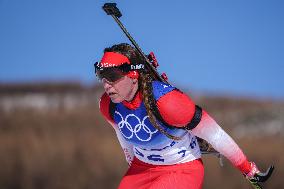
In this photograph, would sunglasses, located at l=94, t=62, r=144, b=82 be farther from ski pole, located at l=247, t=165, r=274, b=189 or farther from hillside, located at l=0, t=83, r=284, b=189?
hillside, located at l=0, t=83, r=284, b=189

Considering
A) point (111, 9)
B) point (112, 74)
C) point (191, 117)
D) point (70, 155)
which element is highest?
point (111, 9)

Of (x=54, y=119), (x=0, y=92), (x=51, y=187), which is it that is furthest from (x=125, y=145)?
(x=0, y=92)

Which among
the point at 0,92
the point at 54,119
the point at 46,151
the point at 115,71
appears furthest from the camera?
the point at 0,92

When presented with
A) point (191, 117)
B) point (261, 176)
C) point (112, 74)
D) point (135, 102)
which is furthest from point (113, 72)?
point (261, 176)

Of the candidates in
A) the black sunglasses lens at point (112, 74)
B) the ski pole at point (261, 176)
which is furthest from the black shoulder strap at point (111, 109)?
the ski pole at point (261, 176)

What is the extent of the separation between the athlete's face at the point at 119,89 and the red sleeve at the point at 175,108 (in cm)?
27

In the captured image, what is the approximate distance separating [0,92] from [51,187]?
23.6 metres

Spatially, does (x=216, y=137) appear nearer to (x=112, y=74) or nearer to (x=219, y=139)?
(x=219, y=139)

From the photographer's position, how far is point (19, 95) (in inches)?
1507

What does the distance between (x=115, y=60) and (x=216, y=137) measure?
906 mm

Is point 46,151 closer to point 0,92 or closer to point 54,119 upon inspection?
point 54,119

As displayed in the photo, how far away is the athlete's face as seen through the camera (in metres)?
4.04

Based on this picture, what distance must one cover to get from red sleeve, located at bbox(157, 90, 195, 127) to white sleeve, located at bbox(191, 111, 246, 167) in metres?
0.19

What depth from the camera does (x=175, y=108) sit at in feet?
12.7
